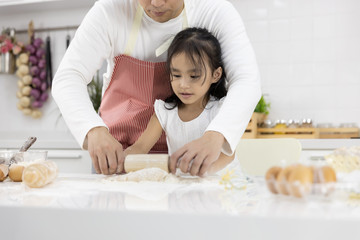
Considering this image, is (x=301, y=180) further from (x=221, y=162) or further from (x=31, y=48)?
(x=31, y=48)

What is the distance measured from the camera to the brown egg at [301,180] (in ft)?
1.81

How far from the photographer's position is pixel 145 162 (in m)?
0.98

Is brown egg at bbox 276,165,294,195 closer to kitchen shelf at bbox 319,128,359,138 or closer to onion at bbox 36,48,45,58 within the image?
kitchen shelf at bbox 319,128,359,138

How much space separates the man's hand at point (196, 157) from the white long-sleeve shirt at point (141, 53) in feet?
0.28

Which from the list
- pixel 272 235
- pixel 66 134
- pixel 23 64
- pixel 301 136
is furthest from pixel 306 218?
pixel 23 64

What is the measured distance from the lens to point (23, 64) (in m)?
3.14

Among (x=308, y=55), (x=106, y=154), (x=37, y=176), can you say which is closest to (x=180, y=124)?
(x=106, y=154)

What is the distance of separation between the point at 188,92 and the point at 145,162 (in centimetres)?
41

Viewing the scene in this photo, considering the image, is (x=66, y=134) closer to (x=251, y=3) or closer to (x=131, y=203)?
(x=251, y=3)

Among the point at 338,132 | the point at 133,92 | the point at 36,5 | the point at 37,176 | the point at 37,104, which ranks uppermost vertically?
the point at 36,5

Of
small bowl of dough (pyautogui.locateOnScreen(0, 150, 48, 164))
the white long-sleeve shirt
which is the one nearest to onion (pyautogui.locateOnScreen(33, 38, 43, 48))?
the white long-sleeve shirt

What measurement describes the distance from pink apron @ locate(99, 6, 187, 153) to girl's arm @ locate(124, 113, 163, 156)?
0.02 m

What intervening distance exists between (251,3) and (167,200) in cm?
234

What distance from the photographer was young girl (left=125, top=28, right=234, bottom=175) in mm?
1338
